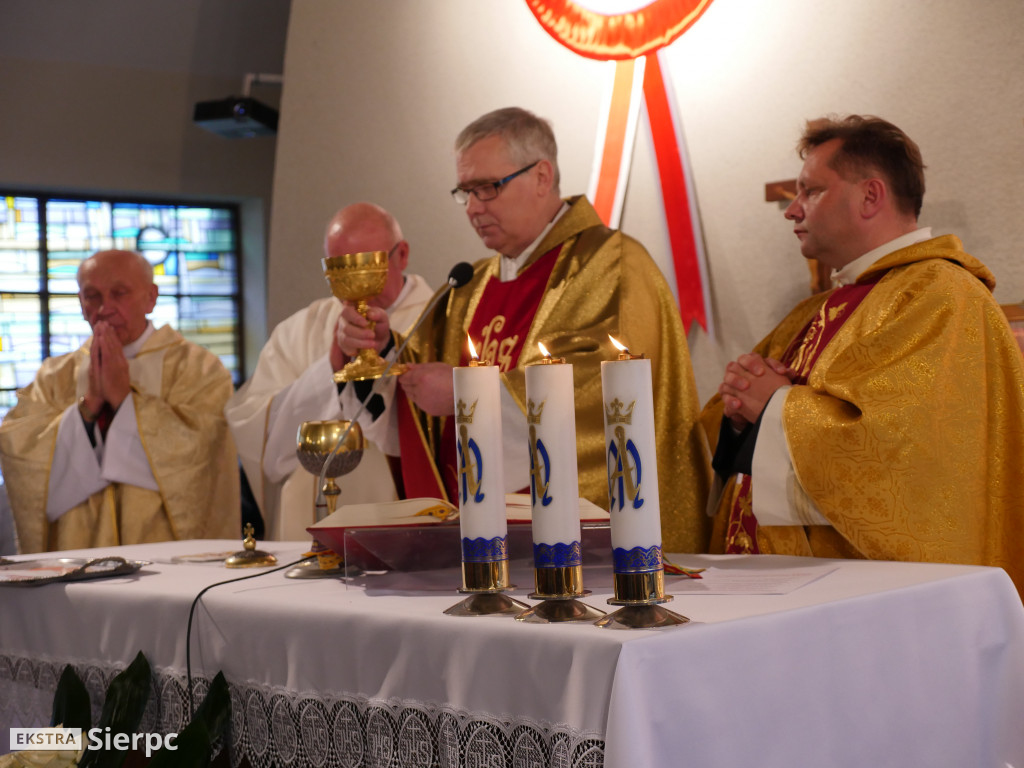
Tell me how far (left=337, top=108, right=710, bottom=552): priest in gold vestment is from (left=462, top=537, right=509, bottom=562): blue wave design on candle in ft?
3.93

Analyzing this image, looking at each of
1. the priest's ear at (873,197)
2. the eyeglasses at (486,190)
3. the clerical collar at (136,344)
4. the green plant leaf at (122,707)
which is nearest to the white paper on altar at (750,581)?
the green plant leaf at (122,707)

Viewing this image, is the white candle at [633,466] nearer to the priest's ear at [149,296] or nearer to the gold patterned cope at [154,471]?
the gold patterned cope at [154,471]

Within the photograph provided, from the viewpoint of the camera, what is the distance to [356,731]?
1.66 m

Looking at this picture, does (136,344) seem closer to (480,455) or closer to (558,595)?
(480,455)

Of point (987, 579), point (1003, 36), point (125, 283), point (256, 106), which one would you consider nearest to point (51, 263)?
point (256, 106)

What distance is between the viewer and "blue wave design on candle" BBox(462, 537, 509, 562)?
5.34ft

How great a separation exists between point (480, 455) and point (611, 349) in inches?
54.9

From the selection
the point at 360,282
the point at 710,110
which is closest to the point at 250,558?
the point at 360,282

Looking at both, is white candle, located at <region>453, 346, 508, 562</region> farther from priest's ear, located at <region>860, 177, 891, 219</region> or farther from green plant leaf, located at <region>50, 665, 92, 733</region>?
priest's ear, located at <region>860, 177, 891, 219</region>

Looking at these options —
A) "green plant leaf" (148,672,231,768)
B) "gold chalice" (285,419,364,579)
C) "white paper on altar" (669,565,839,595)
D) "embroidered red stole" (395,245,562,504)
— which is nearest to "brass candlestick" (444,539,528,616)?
"white paper on altar" (669,565,839,595)

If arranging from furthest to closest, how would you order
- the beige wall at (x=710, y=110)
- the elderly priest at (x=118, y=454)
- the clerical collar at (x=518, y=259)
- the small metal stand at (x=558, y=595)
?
the elderly priest at (x=118, y=454) < the beige wall at (x=710, y=110) < the clerical collar at (x=518, y=259) < the small metal stand at (x=558, y=595)

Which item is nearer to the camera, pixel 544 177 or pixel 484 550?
pixel 484 550

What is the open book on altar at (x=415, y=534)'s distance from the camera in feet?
6.46

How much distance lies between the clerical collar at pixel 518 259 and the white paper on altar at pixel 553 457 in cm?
186
